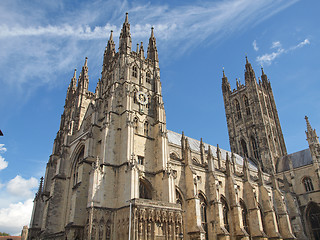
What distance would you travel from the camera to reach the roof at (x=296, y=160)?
5721cm

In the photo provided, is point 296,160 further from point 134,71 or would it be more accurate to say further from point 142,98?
point 134,71

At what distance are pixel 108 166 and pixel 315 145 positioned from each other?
149 feet

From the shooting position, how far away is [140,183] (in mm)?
31656

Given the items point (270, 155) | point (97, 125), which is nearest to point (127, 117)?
point (97, 125)

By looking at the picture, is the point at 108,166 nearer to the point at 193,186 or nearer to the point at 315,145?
the point at 193,186


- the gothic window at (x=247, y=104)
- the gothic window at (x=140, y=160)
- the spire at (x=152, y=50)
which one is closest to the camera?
the gothic window at (x=140, y=160)

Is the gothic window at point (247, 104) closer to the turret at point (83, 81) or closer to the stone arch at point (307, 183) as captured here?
the stone arch at point (307, 183)

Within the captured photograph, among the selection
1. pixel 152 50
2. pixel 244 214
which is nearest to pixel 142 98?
pixel 152 50

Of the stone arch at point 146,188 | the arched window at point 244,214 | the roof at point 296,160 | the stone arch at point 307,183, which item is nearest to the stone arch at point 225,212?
the arched window at point 244,214

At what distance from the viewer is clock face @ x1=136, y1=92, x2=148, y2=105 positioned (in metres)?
35.9

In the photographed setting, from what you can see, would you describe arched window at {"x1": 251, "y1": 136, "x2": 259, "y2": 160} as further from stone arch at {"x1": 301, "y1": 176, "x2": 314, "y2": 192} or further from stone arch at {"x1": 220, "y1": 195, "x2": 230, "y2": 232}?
stone arch at {"x1": 220, "y1": 195, "x2": 230, "y2": 232}

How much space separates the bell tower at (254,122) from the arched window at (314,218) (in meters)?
10.8

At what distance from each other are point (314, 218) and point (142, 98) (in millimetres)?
39701

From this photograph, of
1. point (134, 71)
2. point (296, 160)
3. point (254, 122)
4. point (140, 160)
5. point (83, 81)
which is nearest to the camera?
point (140, 160)
